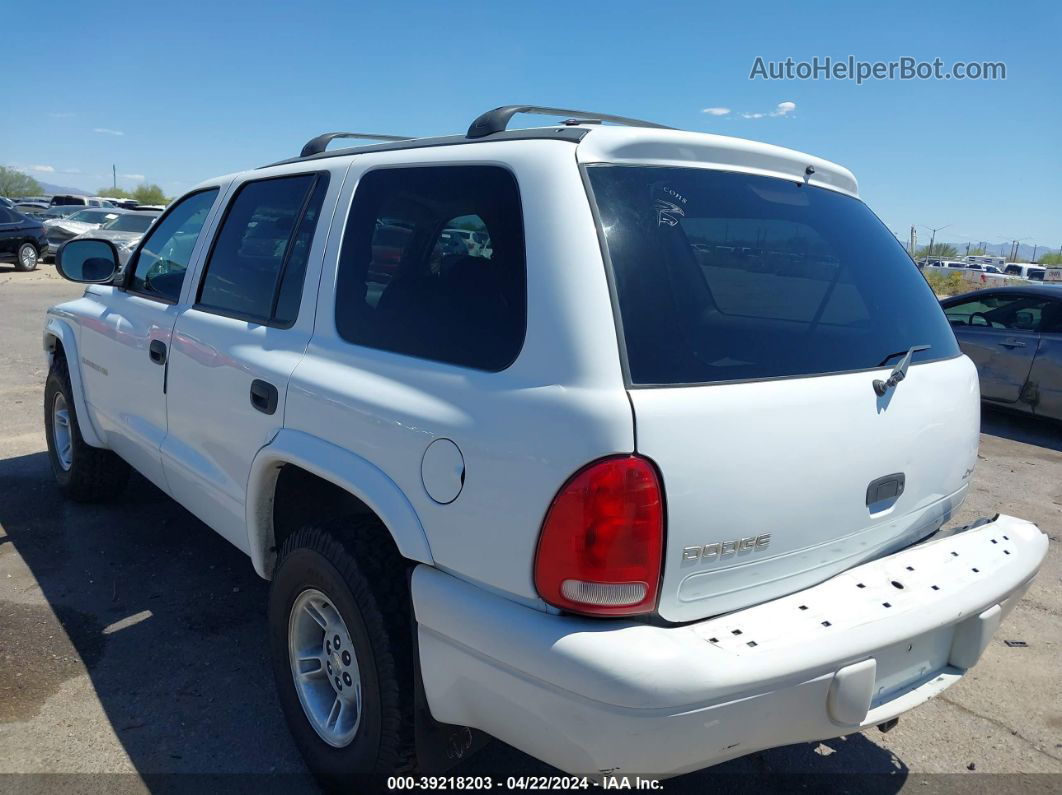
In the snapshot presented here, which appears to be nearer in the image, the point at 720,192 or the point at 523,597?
the point at 523,597

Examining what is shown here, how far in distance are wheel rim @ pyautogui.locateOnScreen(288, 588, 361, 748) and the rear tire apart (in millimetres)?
2581

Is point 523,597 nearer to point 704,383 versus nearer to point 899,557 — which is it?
point 704,383

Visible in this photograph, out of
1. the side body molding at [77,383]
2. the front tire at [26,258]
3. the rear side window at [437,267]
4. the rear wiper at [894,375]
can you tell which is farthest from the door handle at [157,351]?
the front tire at [26,258]

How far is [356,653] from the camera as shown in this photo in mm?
2357

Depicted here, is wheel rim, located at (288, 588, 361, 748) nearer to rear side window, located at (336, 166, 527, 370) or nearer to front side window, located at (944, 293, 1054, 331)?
rear side window, located at (336, 166, 527, 370)

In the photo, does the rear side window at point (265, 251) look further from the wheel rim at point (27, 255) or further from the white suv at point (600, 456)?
the wheel rim at point (27, 255)

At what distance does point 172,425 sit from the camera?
3.52 meters

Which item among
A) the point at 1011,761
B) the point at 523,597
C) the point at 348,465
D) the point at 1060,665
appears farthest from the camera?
the point at 1060,665

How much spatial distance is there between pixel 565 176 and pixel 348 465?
3.29ft

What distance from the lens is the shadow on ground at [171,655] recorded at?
281 cm

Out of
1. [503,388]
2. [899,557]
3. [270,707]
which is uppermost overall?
[503,388]

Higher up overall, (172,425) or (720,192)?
(720,192)

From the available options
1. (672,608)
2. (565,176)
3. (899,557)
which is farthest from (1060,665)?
(565,176)

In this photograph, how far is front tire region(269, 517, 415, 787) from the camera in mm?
2273
